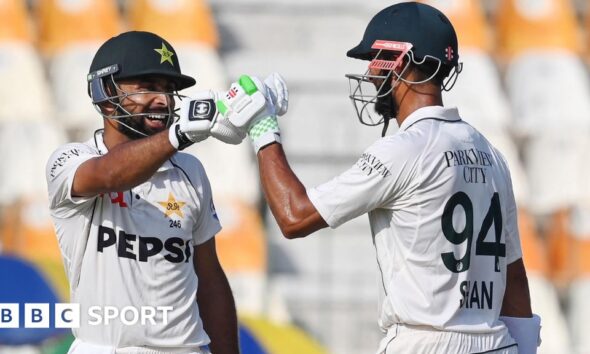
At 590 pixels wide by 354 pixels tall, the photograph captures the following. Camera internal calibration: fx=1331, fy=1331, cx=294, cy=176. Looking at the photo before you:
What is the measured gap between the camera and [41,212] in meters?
11.7

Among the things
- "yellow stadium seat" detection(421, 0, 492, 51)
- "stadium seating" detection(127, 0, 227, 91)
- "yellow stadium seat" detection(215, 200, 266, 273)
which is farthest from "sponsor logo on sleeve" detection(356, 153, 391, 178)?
"yellow stadium seat" detection(421, 0, 492, 51)

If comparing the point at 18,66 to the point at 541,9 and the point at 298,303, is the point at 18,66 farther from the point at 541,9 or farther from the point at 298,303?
the point at 541,9

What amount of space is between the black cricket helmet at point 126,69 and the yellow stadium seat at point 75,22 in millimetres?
8478

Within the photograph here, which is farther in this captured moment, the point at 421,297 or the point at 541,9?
the point at 541,9

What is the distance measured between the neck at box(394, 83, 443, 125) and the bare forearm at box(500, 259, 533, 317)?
663 millimetres

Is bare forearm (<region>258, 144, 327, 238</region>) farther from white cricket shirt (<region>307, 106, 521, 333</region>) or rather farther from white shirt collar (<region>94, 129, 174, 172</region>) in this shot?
white shirt collar (<region>94, 129, 174, 172</region>)

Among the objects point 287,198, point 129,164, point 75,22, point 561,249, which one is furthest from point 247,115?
point 75,22

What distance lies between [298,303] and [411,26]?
25.6 ft

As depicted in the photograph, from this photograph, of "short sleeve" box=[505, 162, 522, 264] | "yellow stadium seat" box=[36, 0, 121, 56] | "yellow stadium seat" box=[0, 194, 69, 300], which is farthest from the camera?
"yellow stadium seat" box=[36, 0, 121, 56]

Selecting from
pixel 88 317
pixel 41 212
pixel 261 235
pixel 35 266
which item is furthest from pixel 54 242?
pixel 88 317

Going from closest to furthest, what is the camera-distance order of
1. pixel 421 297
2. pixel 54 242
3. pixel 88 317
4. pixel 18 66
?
pixel 421 297, pixel 88 317, pixel 54 242, pixel 18 66

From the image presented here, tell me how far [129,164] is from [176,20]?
923 centimetres

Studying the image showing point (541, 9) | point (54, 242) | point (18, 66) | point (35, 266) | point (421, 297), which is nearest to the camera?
point (421, 297)

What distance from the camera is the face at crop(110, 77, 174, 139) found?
4.68m
